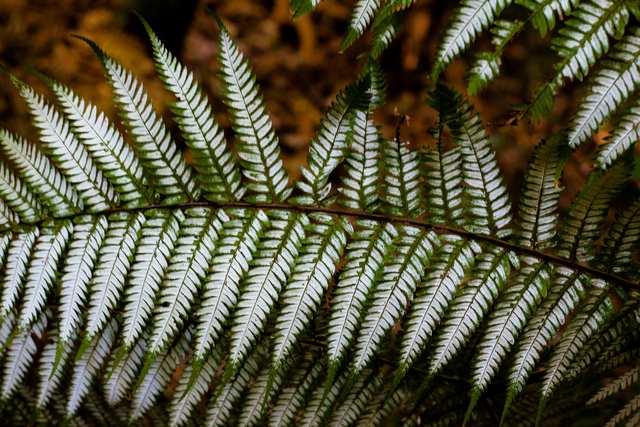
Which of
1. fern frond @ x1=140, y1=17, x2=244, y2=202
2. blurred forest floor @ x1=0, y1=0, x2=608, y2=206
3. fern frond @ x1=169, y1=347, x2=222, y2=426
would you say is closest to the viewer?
fern frond @ x1=140, y1=17, x2=244, y2=202

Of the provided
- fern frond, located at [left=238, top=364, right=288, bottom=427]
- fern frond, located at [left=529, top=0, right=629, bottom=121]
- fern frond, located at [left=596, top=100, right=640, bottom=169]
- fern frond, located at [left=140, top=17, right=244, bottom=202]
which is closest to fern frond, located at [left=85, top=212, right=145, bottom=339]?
fern frond, located at [left=140, top=17, right=244, bottom=202]

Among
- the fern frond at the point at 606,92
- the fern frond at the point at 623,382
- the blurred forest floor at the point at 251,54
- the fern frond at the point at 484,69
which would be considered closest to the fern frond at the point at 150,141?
the fern frond at the point at 484,69

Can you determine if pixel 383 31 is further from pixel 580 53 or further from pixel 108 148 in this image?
pixel 108 148

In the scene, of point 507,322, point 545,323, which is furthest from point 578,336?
point 507,322

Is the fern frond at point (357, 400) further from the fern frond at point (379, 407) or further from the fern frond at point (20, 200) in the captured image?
the fern frond at point (20, 200)

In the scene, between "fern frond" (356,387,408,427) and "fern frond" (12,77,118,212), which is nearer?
"fern frond" (12,77,118,212)

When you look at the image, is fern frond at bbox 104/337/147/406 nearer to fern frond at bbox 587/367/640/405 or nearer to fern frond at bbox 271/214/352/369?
fern frond at bbox 271/214/352/369
